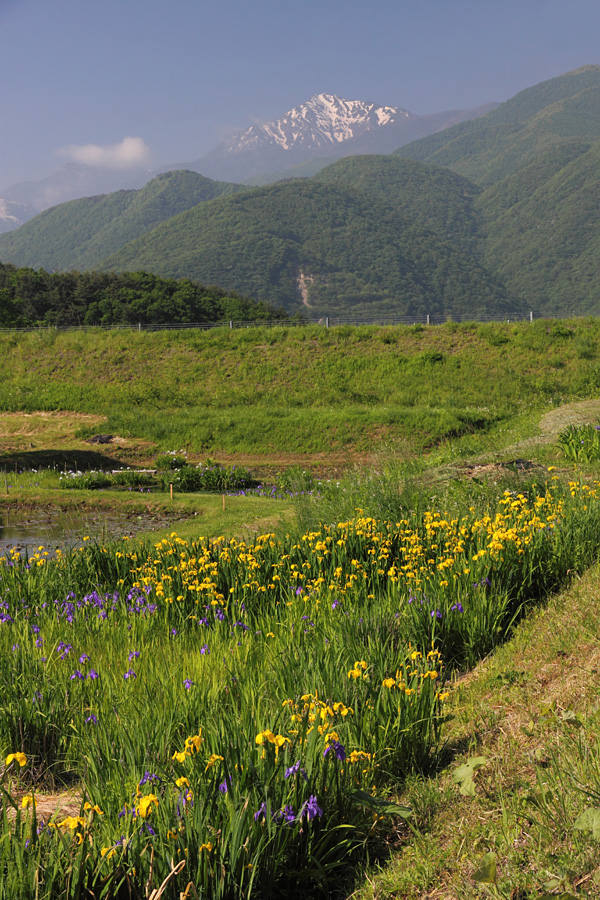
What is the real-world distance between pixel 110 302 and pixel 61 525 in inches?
2070

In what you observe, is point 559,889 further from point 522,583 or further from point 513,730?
point 522,583

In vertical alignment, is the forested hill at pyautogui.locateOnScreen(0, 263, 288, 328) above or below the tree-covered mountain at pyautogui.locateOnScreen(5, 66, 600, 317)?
below

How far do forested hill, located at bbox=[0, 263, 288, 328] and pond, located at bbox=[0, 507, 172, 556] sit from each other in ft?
153

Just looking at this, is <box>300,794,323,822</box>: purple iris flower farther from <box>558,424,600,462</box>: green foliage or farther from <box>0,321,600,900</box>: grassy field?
<box>558,424,600,462</box>: green foliage

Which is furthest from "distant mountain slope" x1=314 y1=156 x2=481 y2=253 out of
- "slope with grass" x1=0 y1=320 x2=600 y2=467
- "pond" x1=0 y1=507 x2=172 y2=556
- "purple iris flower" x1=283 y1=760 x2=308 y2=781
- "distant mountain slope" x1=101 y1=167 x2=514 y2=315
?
"purple iris flower" x1=283 y1=760 x2=308 y2=781

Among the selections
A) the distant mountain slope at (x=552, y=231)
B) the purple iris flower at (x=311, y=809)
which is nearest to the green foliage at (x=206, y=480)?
the purple iris flower at (x=311, y=809)

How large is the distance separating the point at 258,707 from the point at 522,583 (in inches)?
111

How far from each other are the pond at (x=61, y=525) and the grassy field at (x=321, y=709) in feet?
13.3

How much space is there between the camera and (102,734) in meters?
3.07

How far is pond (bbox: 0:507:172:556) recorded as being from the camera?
11.5 metres

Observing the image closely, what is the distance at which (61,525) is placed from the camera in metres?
12.7

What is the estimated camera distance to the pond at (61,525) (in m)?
11.5

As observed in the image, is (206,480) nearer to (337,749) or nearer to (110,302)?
(337,749)

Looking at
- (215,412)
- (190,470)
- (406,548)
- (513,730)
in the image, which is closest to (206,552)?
(406,548)
